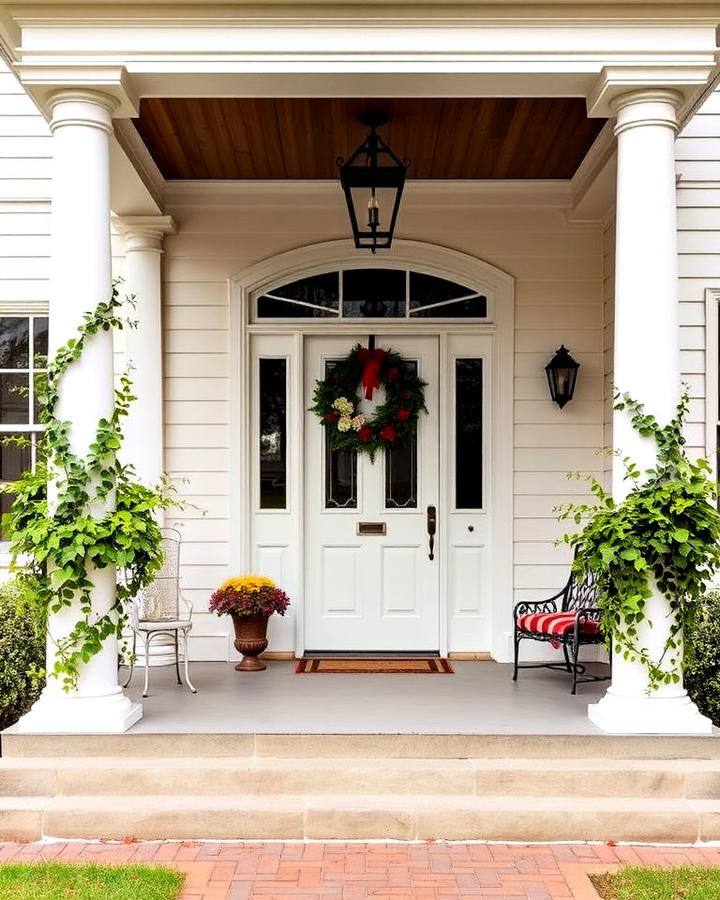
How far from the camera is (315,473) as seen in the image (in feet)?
21.1

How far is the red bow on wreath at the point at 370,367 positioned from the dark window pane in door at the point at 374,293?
0.91ft

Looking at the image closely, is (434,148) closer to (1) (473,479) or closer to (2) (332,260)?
(2) (332,260)

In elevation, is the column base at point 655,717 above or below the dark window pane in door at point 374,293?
below

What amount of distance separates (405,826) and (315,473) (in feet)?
9.64

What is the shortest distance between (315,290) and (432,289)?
816 mm

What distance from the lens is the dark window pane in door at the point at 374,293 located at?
21.1 ft

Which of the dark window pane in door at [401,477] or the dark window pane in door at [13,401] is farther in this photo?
the dark window pane in door at [401,477]

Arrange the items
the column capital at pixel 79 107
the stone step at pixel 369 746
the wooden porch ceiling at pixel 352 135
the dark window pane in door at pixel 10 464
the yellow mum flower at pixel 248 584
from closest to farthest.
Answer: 1. the stone step at pixel 369 746
2. the column capital at pixel 79 107
3. the wooden porch ceiling at pixel 352 135
4. the yellow mum flower at pixel 248 584
5. the dark window pane in door at pixel 10 464

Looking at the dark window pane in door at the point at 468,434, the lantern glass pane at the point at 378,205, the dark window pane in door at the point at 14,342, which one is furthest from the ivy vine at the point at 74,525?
the dark window pane in door at the point at 468,434

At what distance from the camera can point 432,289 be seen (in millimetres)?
6449

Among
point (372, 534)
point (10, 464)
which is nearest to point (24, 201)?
point (10, 464)

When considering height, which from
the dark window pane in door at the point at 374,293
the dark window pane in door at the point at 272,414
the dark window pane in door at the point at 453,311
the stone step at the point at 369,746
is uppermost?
the dark window pane in door at the point at 374,293

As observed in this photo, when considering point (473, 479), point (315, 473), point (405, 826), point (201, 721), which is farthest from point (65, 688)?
point (473, 479)

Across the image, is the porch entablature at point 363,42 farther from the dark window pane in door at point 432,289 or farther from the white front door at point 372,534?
the white front door at point 372,534
